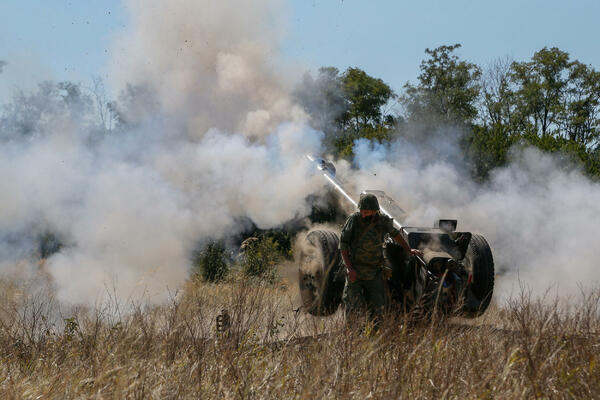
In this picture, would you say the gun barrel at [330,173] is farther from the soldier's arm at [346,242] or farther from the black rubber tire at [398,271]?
the soldier's arm at [346,242]

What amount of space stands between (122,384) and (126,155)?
8569mm

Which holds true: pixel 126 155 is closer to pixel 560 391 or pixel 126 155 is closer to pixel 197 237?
pixel 197 237

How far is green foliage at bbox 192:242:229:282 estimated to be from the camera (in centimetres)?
1400

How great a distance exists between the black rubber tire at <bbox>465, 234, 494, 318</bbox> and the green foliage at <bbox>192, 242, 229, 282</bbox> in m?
6.79

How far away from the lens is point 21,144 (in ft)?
38.9

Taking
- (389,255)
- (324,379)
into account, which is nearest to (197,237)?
(389,255)

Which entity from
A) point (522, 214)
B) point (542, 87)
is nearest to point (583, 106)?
point (542, 87)

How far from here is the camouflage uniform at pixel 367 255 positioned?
7340mm

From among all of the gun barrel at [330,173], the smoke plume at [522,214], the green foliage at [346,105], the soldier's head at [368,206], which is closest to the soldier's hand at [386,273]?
the soldier's head at [368,206]

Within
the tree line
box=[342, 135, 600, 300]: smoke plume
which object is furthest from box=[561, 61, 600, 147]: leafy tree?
box=[342, 135, 600, 300]: smoke plume

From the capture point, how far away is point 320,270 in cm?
880

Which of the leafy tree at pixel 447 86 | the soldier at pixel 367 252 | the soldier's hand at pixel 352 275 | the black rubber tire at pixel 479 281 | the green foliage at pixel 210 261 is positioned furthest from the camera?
the leafy tree at pixel 447 86

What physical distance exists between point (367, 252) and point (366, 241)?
13cm

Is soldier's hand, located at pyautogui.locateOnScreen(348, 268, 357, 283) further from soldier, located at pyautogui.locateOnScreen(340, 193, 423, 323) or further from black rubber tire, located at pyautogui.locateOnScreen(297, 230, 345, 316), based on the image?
black rubber tire, located at pyautogui.locateOnScreen(297, 230, 345, 316)
